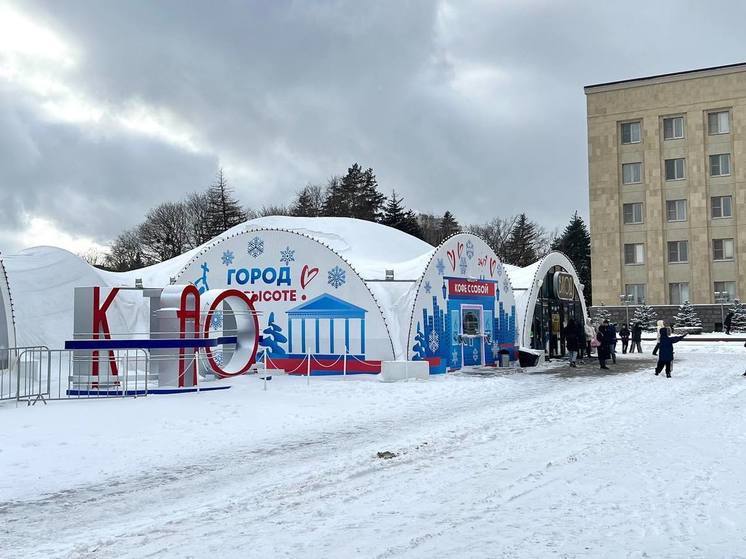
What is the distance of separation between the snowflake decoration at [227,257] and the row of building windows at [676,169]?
4246 centimetres

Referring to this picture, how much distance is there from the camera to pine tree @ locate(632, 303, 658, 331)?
52.9m

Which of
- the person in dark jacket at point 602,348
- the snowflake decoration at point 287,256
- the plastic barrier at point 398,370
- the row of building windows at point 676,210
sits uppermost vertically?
the row of building windows at point 676,210

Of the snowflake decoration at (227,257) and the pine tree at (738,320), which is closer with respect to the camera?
the snowflake decoration at (227,257)

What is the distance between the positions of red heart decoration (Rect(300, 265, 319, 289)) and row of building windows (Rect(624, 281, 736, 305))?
39962mm

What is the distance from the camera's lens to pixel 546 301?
31328 millimetres

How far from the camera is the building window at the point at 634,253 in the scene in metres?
57.4

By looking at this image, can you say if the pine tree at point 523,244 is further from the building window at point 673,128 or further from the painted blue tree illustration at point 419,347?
the painted blue tree illustration at point 419,347

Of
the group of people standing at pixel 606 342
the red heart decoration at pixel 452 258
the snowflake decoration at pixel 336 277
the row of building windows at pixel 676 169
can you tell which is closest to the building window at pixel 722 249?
the row of building windows at pixel 676 169

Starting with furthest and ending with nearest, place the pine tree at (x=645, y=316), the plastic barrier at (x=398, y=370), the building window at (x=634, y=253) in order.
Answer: the building window at (x=634, y=253) < the pine tree at (x=645, y=316) < the plastic barrier at (x=398, y=370)

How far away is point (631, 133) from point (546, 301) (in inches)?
1269

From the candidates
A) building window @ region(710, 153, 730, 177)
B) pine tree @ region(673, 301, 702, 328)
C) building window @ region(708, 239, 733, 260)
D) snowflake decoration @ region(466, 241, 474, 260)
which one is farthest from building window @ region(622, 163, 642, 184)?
snowflake decoration @ region(466, 241, 474, 260)

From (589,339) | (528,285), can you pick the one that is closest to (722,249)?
(589,339)

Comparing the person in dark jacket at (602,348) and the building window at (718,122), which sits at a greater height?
the building window at (718,122)

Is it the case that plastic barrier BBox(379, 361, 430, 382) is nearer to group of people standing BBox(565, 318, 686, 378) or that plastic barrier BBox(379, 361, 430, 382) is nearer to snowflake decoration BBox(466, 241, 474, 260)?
snowflake decoration BBox(466, 241, 474, 260)
